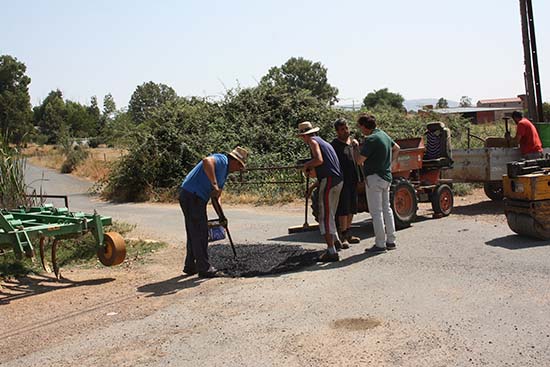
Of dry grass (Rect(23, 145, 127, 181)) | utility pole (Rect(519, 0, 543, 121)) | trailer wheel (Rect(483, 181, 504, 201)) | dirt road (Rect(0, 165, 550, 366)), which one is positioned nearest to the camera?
dirt road (Rect(0, 165, 550, 366))

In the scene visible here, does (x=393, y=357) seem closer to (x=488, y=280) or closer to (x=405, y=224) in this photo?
(x=488, y=280)

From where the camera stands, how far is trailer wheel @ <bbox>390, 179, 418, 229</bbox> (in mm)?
10680

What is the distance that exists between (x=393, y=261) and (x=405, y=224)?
2589 mm

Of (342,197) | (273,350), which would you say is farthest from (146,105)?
(273,350)

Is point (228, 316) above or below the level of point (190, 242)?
below

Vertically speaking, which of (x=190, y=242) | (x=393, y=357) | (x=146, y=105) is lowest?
(x=393, y=357)

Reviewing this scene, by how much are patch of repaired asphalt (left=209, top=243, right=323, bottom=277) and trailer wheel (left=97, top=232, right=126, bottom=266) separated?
1.34 metres

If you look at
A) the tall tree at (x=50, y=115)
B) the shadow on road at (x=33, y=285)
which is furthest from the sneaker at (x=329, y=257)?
the tall tree at (x=50, y=115)

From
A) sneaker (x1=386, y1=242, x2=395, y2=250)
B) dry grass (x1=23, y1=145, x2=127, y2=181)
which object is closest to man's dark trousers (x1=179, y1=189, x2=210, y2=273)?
sneaker (x1=386, y1=242, x2=395, y2=250)

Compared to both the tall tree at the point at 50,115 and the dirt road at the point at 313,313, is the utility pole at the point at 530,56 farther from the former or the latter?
the tall tree at the point at 50,115

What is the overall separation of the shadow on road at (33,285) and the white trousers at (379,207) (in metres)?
3.73

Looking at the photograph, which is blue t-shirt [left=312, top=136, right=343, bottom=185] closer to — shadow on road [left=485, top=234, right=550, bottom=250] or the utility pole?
shadow on road [left=485, top=234, right=550, bottom=250]

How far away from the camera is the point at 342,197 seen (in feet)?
30.4

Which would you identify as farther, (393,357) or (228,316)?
(228,316)
